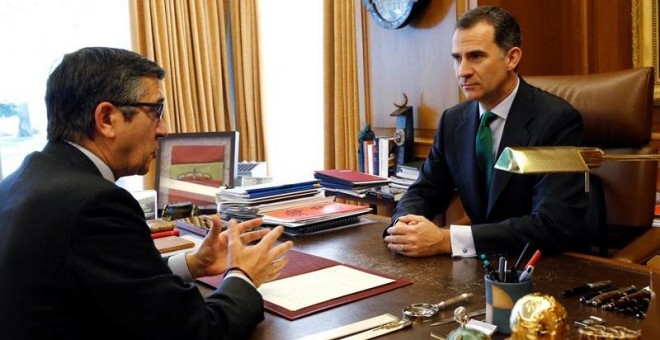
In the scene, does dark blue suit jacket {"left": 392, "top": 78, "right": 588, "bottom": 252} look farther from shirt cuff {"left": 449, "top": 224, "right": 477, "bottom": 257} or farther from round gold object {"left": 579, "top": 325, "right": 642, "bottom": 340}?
round gold object {"left": 579, "top": 325, "right": 642, "bottom": 340}

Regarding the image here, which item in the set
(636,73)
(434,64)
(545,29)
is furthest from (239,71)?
(636,73)

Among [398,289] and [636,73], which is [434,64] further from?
[398,289]

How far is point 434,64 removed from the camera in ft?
10.8

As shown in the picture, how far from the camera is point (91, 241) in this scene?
1003 mm

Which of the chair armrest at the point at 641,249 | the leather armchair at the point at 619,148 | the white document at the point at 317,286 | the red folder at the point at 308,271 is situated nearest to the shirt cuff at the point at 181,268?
the red folder at the point at 308,271

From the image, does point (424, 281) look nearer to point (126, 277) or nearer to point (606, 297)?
point (606, 297)

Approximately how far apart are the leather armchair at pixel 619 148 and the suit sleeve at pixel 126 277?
1.45m

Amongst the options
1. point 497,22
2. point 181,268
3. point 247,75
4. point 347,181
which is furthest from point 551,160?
point 247,75

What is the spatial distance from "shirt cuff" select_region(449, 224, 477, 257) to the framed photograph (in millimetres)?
1220

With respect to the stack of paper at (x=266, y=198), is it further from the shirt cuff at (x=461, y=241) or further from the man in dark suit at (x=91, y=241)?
the man in dark suit at (x=91, y=241)

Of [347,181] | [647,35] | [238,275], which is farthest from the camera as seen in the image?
[647,35]

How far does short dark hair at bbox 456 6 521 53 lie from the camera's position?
2.06 meters

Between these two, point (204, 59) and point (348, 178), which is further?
point (204, 59)

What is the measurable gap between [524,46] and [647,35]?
1.78ft
